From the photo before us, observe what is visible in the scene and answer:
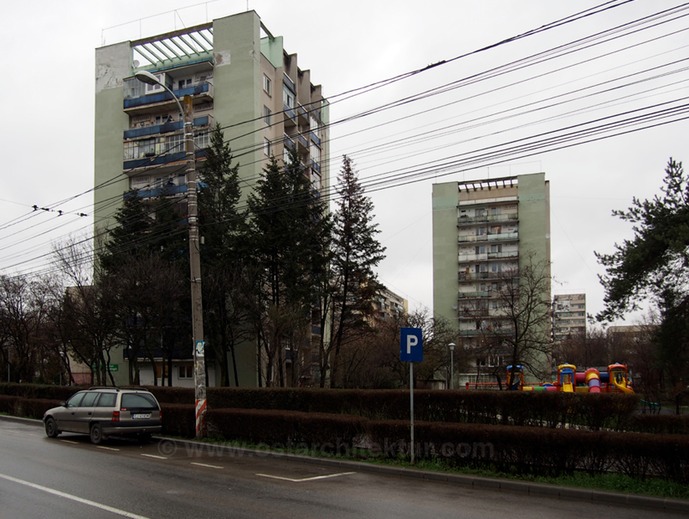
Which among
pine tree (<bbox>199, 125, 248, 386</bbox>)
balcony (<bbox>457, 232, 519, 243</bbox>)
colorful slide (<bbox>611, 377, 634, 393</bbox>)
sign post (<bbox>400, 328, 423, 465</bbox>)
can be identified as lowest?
colorful slide (<bbox>611, 377, 634, 393</bbox>)

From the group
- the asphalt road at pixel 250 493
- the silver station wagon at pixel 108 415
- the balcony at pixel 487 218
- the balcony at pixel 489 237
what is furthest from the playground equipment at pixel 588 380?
the balcony at pixel 487 218

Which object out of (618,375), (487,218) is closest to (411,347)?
(618,375)

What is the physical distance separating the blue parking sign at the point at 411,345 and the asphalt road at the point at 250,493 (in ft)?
7.87

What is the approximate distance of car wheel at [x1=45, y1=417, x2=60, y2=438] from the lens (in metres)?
18.4

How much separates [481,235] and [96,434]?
2817 inches

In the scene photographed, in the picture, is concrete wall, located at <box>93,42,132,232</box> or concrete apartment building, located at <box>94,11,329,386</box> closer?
concrete apartment building, located at <box>94,11,329,386</box>

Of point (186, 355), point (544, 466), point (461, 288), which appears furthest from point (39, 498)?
point (461, 288)

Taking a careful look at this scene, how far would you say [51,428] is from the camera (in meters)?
18.5

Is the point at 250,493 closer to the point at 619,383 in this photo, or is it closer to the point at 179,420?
the point at 179,420

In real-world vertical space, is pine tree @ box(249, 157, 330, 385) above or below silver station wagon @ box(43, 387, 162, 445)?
above

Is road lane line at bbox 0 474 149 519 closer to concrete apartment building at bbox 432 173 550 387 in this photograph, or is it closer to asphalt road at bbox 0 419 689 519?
asphalt road at bbox 0 419 689 519

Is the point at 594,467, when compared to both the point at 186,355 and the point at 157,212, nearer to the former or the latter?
the point at 157,212

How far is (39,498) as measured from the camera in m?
9.16

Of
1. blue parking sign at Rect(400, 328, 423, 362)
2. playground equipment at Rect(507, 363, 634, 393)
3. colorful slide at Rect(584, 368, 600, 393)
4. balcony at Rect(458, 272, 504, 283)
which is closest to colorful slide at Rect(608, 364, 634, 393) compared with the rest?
playground equipment at Rect(507, 363, 634, 393)
